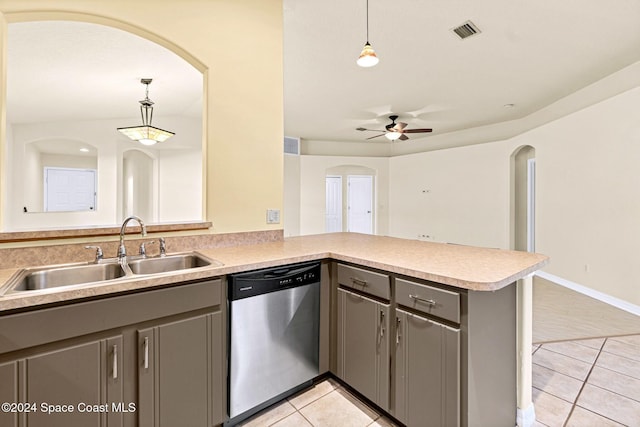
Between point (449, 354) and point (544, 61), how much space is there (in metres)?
3.95

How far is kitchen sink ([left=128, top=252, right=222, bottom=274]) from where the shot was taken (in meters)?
1.71

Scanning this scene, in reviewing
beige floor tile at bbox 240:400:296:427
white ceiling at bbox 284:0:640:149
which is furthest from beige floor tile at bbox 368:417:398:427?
white ceiling at bbox 284:0:640:149

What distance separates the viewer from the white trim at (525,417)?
5.19ft

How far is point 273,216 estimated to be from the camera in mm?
2398

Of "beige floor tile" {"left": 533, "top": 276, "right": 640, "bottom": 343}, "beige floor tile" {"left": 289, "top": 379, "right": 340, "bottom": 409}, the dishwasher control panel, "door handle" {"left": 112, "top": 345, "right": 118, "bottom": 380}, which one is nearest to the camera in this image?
"door handle" {"left": 112, "top": 345, "right": 118, "bottom": 380}

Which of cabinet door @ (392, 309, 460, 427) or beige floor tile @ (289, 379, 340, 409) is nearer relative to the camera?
cabinet door @ (392, 309, 460, 427)

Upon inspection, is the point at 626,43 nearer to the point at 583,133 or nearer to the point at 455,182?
the point at 583,133

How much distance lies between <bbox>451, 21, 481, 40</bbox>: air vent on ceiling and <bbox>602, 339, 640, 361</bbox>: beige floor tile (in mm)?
3097

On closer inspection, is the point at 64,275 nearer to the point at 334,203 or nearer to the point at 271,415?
the point at 271,415

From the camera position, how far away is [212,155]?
210cm

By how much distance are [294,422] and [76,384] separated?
1076 millimetres

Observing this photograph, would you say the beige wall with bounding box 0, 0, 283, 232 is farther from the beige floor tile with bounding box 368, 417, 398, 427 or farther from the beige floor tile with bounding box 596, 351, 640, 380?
the beige floor tile with bounding box 596, 351, 640, 380

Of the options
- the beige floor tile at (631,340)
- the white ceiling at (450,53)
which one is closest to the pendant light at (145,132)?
the white ceiling at (450,53)

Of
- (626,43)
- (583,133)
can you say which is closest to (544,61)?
(626,43)
